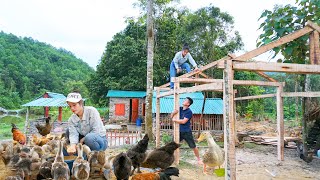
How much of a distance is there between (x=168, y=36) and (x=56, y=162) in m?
23.7

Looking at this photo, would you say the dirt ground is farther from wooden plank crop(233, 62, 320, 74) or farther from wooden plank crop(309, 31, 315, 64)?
wooden plank crop(233, 62, 320, 74)

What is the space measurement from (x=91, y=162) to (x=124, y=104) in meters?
21.8

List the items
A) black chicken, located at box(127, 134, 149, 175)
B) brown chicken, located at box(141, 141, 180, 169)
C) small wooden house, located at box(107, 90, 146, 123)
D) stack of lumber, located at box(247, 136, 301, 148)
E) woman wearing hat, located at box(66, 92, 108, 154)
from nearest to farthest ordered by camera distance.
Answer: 1. woman wearing hat, located at box(66, 92, 108, 154)
2. black chicken, located at box(127, 134, 149, 175)
3. brown chicken, located at box(141, 141, 180, 169)
4. stack of lumber, located at box(247, 136, 301, 148)
5. small wooden house, located at box(107, 90, 146, 123)

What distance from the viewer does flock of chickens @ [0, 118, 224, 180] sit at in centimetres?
A: 470

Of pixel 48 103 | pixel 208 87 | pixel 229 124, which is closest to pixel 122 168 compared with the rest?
pixel 229 124

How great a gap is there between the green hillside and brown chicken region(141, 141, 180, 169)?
A: 36.1 metres

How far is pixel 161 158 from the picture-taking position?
20.6 ft

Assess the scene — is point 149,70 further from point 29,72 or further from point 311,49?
point 29,72

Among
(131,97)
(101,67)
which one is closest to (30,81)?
(101,67)

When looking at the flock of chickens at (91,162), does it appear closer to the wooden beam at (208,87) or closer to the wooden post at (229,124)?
the wooden beam at (208,87)

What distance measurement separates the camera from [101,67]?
93.9 ft

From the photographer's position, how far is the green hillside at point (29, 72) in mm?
43250

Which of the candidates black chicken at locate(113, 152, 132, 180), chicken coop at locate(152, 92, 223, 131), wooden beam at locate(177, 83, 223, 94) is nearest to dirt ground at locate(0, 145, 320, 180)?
black chicken at locate(113, 152, 132, 180)

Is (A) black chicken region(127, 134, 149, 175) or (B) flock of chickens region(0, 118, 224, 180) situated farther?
(A) black chicken region(127, 134, 149, 175)
